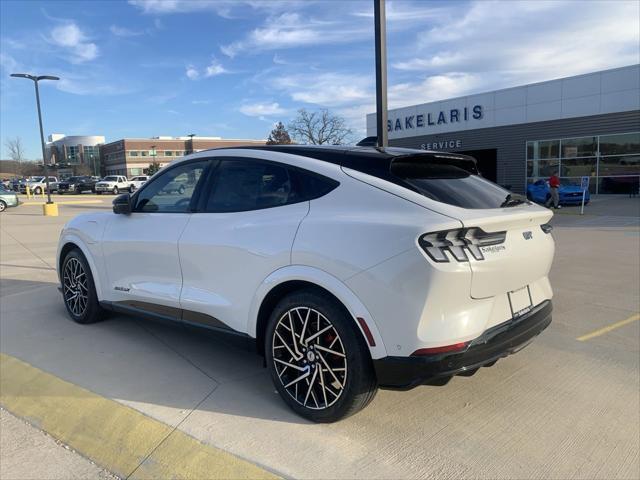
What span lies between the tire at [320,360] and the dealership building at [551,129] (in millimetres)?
26917

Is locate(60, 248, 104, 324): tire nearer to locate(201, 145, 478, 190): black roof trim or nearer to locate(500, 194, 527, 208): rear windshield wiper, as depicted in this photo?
locate(201, 145, 478, 190): black roof trim

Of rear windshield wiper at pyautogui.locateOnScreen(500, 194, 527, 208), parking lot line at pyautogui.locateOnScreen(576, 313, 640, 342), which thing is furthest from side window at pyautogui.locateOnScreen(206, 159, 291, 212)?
parking lot line at pyautogui.locateOnScreen(576, 313, 640, 342)

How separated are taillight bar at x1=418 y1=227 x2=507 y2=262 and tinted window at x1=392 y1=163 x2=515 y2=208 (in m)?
0.23

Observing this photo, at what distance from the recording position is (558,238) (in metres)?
11.5

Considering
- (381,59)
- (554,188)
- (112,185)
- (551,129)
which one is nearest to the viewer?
(381,59)

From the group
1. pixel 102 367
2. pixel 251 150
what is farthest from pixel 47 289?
pixel 251 150

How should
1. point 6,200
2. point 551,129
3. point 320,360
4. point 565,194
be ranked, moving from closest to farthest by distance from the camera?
point 320,360, point 565,194, point 6,200, point 551,129

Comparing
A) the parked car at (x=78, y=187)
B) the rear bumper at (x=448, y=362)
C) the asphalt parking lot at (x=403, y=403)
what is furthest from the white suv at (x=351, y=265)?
the parked car at (x=78, y=187)

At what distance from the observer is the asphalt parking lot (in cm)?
268

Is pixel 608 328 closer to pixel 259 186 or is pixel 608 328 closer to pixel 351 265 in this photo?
pixel 351 265

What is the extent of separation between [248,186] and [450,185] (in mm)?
1384

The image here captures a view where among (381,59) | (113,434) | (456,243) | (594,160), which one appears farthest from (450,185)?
(594,160)

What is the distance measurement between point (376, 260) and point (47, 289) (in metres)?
5.79

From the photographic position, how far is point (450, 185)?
3.12 m
